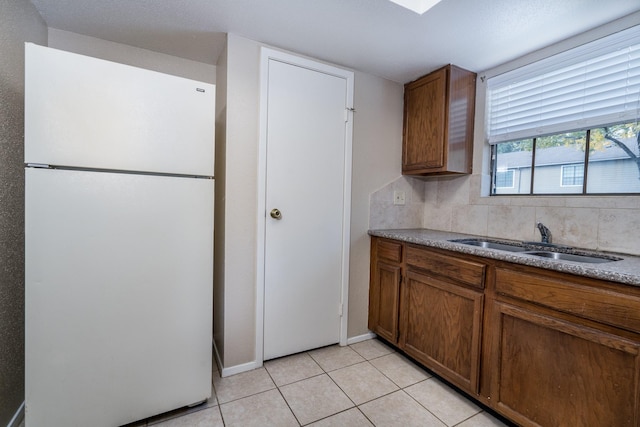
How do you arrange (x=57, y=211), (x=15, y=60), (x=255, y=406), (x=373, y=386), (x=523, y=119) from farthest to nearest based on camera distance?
(x=523, y=119)
(x=373, y=386)
(x=255, y=406)
(x=15, y=60)
(x=57, y=211)

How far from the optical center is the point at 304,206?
2.02m

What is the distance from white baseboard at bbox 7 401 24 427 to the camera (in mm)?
1312

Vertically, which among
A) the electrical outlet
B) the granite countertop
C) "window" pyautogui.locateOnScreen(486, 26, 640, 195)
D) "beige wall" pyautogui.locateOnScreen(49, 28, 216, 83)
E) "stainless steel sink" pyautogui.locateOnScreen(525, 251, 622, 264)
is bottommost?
"stainless steel sink" pyautogui.locateOnScreen(525, 251, 622, 264)

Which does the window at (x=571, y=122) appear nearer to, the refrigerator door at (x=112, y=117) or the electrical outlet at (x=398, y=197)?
the electrical outlet at (x=398, y=197)

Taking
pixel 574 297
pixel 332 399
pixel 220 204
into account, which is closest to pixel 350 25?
pixel 220 204

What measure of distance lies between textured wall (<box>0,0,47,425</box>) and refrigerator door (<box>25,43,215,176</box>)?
1.10 feet

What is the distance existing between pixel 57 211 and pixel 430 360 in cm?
216

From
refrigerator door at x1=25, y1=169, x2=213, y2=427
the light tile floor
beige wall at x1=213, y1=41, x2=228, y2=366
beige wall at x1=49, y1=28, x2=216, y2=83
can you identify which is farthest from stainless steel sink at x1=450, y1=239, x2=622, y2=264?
beige wall at x1=49, y1=28, x2=216, y2=83

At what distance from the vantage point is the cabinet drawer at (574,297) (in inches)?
39.2

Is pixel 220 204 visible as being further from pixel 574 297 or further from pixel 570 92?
pixel 570 92

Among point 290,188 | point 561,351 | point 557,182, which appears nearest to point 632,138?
point 557,182

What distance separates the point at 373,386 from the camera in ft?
5.69

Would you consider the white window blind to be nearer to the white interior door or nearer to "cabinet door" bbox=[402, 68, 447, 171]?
"cabinet door" bbox=[402, 68, 447, 171]

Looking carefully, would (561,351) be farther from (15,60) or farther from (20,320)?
(15,60)
